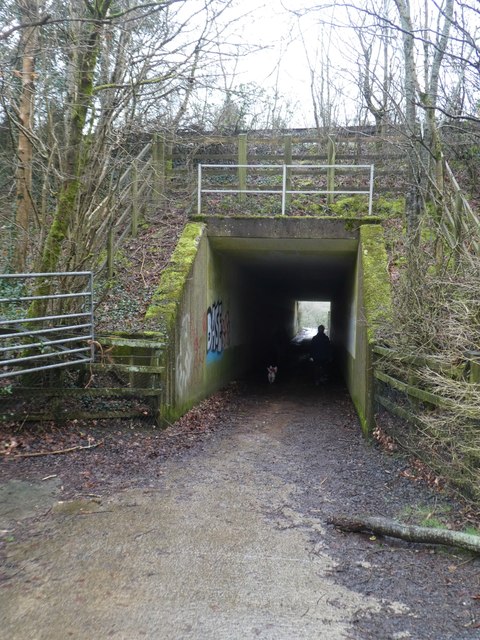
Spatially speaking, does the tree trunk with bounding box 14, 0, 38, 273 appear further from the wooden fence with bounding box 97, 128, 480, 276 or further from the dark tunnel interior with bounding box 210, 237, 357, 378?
the dark tunnel interior with bounding box 210, 237, 357, 378

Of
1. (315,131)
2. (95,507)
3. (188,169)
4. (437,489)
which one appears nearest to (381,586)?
(437,489)

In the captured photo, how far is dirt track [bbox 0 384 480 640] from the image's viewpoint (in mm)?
3158

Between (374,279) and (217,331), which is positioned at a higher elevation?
(374,279)

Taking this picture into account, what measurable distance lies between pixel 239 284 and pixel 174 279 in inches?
223

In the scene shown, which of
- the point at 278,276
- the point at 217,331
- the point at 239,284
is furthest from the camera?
the point at 278,276

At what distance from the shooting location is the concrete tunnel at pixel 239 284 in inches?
333

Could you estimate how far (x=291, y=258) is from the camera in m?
13.2

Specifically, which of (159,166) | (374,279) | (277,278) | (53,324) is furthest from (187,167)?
(53,324)

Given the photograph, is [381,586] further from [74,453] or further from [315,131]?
[315,131]

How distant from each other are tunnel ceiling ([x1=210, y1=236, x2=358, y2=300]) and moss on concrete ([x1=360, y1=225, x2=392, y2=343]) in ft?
2.39

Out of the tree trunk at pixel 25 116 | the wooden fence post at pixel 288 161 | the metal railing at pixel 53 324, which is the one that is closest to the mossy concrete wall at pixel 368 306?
the wooden fence post at pixel 288 161

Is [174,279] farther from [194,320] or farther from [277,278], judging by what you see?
[277,278]

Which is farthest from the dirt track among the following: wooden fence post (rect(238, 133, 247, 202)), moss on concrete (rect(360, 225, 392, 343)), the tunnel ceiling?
wooden fence post (rect(238, 133, 247, 202))

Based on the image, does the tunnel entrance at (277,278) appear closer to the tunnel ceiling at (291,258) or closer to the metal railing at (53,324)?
the tunnel ceiling at (291,258)
